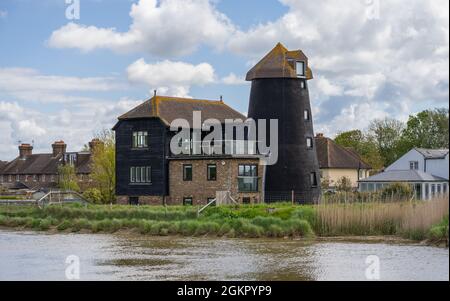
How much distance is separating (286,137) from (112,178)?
600 inches

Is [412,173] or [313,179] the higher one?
[412,173]

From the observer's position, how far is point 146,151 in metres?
55.3

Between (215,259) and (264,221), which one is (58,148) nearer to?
(264,221)

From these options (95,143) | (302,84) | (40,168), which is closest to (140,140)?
(302,84)

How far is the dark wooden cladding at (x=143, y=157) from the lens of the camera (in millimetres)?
54344

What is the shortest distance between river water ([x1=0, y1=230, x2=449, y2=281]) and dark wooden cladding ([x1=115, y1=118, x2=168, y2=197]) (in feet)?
57.0

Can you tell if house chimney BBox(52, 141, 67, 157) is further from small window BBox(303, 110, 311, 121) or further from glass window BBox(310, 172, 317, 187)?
glass window BBox(310, 172, 317, 187)

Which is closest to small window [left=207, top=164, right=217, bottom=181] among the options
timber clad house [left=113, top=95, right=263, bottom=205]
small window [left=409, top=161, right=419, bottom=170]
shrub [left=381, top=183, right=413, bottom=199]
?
timber clad house [left=113, top=95, right=263, bottom=205]

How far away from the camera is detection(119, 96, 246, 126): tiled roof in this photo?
180 feet

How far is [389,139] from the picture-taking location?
82875 millimetres

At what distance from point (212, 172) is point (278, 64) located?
8.83 m
